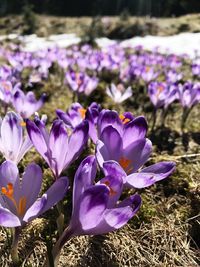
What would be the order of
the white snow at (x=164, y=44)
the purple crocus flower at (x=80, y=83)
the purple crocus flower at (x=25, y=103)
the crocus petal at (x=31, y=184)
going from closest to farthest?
the crocus petal at (x=31, y=184) < the purple crocus flower at (x=25, y=103) < the purple crocus flower at (x=80, y=83) < the white snow at (x=164, y=44)

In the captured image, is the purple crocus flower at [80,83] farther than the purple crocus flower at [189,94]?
Yes

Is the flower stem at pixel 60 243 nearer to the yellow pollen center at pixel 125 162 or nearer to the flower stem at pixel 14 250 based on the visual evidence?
the flower stem at pixel 14 250

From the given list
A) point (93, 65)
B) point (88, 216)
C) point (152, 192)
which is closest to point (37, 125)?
point (88, 216)

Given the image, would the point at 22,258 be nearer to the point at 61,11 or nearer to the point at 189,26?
the point at 189,26

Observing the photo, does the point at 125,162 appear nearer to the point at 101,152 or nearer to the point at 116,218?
the point at 101,152

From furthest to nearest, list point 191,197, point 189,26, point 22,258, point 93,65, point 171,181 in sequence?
1. point 189,26
2. point 93,65
3. point 171,181
4. point 191,197
5. point 22,258

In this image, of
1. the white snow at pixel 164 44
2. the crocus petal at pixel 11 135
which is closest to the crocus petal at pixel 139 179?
the crocus petal at pixel 11 135
